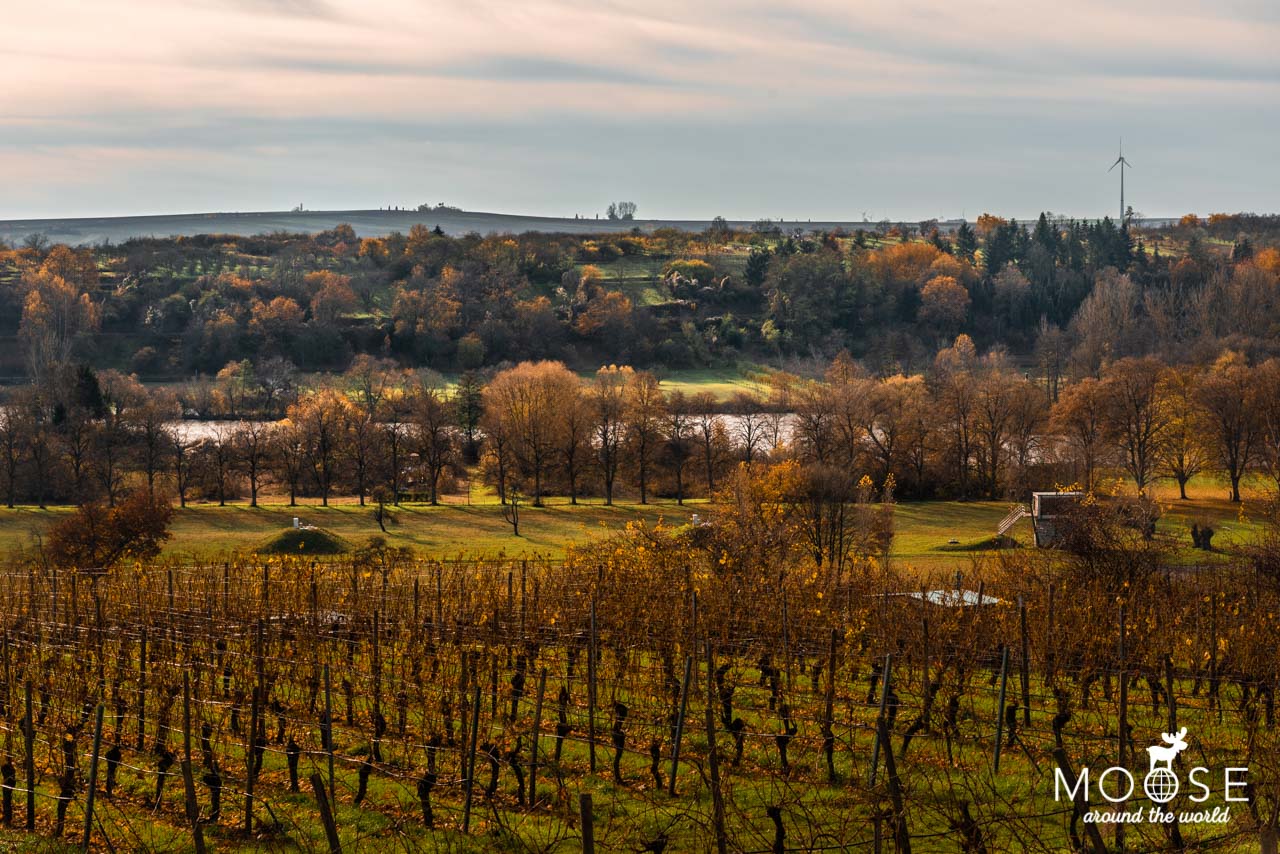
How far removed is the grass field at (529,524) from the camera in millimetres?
51031

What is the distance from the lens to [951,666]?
65.5 feet

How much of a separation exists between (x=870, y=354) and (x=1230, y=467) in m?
66.6

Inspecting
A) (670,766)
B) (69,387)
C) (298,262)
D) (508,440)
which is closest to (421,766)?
(670,766)

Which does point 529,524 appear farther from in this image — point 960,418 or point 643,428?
point 960,418

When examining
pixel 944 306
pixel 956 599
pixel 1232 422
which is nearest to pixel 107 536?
pixel 956 599

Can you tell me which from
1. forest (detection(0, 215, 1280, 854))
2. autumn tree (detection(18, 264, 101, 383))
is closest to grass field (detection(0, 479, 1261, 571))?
forest (detection(0, 215, 1280, 854))

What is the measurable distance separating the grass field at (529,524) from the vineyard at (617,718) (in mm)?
22125

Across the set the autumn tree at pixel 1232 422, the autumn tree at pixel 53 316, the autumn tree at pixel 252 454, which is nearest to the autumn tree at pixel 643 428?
the autumn tree at pixel 252 454

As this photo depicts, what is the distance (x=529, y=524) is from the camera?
59906 mm

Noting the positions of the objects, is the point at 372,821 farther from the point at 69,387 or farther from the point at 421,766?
the point at 69,387

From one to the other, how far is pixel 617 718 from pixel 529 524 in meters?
44.8

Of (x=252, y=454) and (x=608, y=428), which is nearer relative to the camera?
(x=252, y=454)

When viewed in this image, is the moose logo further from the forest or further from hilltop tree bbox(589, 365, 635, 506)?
hilltop tree bbox(589, 365, 635, 506)

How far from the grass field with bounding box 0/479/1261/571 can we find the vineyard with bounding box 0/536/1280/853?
72.6 feet
